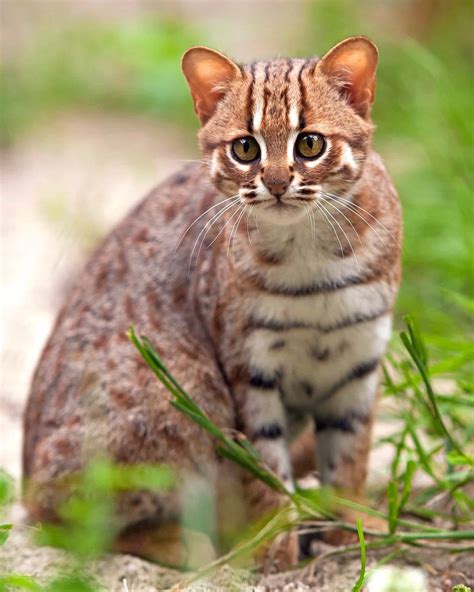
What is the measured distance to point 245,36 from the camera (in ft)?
38.1

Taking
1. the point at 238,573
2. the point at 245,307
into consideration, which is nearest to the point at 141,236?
the point at 245,307

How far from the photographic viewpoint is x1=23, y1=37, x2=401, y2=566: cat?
3.88 metres

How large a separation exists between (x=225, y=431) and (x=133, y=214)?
1186 millimetres

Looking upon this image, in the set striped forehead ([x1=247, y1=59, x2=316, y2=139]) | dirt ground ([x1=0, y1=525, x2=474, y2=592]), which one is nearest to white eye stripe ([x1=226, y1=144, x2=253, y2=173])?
striped forehead ([x1=247, y1=59, x2=316, y2=139])

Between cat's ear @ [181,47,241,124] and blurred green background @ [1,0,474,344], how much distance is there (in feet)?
6.59

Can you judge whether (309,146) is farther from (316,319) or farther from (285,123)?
(316,319)

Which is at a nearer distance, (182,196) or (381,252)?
(381,252)

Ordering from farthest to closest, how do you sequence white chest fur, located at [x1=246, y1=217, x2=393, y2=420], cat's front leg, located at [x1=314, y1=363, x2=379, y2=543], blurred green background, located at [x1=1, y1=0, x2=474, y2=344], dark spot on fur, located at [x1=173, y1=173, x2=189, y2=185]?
blurred green background, located at [x1=1, y1=0, x2=474, y2=344] → dark spot on fur, located at [x1=173, y1=173, x2=189, y2=185] → cat's front leg, located at [x1=314, y1=363, x2=379, y2=543] → white chest fur, located at [x1=246, y1=217, x2=393, y2=420]

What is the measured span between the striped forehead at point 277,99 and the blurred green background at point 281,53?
6.74 ft

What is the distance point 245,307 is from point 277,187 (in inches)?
27.3

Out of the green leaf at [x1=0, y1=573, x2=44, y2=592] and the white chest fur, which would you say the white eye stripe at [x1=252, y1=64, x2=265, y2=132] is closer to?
the white chest fur

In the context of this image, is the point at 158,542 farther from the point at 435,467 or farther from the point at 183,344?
the point at 435,467

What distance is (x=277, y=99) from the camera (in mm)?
3816

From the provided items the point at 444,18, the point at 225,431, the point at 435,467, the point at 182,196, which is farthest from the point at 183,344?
the point at 444,18
